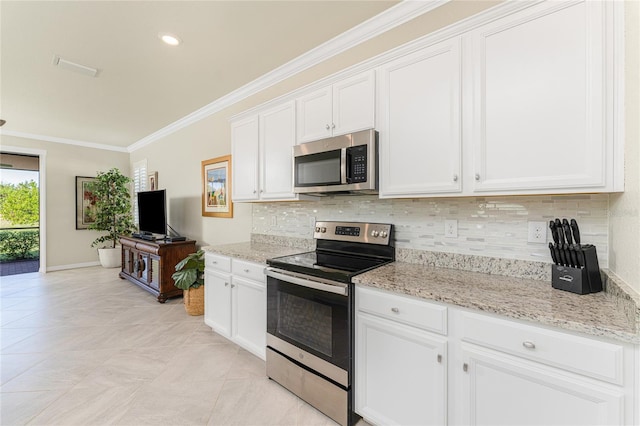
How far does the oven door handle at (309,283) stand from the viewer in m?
1.64

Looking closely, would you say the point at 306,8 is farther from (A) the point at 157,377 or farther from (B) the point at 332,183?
(A) the point at 157,377

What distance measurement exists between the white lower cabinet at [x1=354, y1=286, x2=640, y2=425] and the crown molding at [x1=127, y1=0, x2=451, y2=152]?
1914 mm

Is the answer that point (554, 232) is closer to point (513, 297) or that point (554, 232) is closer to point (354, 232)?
point (513, 297)

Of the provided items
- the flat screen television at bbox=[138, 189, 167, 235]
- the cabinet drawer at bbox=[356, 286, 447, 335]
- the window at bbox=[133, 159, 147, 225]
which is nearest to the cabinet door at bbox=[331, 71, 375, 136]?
the cabinet drawer at bbox=[356, 286, 447, 335]

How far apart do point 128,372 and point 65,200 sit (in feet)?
17.2

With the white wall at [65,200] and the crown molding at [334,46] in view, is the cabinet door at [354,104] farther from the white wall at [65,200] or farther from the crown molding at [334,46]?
the white wall at [65,200]

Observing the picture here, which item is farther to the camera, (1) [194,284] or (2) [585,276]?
(1) [194,284]

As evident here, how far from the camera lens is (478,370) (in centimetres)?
124

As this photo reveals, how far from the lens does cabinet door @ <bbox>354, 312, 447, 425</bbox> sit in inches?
53.4

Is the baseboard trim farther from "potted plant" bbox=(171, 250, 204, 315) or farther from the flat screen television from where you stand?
"potted plant" bbox=(171, 250, 204, 315)

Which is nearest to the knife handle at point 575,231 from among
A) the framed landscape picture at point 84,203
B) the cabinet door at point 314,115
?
the cabinet door at point 314,115

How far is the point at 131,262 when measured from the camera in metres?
4.73

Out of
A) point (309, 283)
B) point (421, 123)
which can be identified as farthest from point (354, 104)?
point (309, 283)

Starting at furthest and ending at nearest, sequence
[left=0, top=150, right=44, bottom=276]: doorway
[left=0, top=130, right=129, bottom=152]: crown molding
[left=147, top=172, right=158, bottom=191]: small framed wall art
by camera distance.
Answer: [left=0, top=150, right=44, bottom=276]: doorway, [left=147, top=172, right=158, bottom=191]: small framed wall art, [left=0, top=130, right=129, bottom=152]: crown molding
